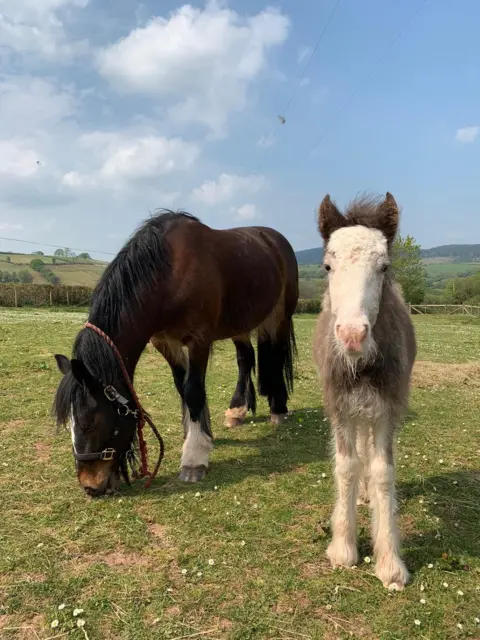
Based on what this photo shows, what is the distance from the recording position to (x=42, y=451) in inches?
222

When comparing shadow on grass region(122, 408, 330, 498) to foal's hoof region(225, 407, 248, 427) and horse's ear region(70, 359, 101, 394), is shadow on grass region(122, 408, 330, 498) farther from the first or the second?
horse's ear region(70, 359, 101, 394)

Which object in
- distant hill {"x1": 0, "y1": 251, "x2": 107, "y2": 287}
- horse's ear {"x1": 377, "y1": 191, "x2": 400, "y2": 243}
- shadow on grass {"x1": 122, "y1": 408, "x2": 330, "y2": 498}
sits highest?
distant hill {"x1": 0, "y1": 251, "x2": 107, "y2": 287}

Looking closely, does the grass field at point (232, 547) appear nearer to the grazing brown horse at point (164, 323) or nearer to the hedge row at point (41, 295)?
the grazing brown horse at point (164, 323)

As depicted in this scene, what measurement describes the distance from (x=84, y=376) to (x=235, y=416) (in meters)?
3.35

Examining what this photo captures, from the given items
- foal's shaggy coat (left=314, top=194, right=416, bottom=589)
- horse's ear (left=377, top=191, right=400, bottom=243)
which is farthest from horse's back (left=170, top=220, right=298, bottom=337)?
horse's ear (left=377, top=191, right=400, bottom=243)

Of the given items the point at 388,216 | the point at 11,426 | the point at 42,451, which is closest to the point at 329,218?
the point at 388,216

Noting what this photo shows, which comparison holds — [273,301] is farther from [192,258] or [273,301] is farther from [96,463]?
[96,463]

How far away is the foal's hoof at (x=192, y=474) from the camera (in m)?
4.96

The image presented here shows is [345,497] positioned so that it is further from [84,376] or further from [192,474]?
[84,376]

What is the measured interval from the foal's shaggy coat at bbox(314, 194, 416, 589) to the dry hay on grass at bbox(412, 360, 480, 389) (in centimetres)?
674

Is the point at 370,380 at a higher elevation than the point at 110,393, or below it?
higher

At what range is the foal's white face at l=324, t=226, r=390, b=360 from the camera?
9.14 ft

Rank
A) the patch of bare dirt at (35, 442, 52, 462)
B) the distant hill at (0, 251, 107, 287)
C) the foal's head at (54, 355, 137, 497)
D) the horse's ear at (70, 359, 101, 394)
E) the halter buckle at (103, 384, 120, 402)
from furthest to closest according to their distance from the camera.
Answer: the distant hill at (0, 251, 107, 287) → the patch of bare dirt at (35, 442, 52, 462) → the halter buckle at (103, 384, 120, 402) → the foal's head at (54, 355, 137, 497) → the horse's ear at (70, 359, 101, 394)

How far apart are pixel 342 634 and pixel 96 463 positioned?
254cm
